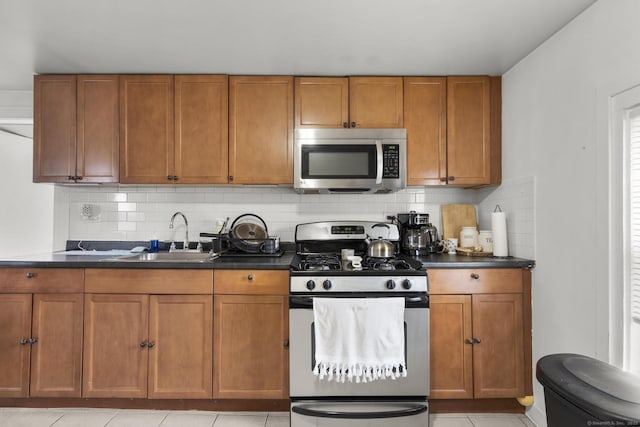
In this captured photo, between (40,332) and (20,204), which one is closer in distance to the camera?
(40,332)

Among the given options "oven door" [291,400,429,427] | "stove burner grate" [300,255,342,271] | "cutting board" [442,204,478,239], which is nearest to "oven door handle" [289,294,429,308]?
"stove burner grate" [300,255,342,271]

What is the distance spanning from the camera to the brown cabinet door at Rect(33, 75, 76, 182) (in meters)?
2.66

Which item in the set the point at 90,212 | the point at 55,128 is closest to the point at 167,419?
the point at 90,212

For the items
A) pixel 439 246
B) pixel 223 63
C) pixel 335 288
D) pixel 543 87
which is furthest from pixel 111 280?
pixel 543 87

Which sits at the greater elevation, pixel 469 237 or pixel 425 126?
pixel 425 126

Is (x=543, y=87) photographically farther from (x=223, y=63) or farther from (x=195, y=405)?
(x=195, y=405)

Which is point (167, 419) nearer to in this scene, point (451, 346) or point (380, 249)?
point (380, 249)

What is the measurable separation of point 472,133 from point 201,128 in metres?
2.03

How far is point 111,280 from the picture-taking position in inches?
90.8

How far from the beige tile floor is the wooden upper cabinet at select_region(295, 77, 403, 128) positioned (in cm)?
203

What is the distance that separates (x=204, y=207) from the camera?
3008 millimetres

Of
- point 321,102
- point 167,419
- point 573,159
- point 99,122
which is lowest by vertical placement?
point 167,419

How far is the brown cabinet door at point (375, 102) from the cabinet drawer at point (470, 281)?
1138 millimetres

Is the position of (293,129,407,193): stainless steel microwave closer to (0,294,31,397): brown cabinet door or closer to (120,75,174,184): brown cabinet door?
(120,75,174,184): brown cabinet door
